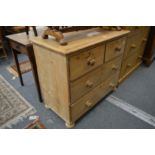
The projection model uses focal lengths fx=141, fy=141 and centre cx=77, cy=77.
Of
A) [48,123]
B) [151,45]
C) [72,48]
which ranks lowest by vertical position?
[48,123]

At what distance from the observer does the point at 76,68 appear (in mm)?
1026

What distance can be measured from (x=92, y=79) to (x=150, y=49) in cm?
155

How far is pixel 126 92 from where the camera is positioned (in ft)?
5.98

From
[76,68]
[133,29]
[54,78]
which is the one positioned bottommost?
[54,78]

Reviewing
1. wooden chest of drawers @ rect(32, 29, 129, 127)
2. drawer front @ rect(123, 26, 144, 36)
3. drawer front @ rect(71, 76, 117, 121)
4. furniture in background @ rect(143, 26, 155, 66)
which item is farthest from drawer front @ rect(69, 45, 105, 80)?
furniture in background @ rect(143, 26, 155, 66)

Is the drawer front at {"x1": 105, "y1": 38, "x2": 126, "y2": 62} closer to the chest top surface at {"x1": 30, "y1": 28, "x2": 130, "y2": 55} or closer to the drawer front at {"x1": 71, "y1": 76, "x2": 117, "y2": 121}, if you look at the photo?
the chest top surface at {"x1": 30, "y1": 28, "x2": 130, "y2": 55}

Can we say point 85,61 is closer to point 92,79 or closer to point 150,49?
point 92,79

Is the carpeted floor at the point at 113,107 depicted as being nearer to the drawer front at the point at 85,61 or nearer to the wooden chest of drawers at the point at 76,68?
the wooden chest of drawers at the point at 76,68

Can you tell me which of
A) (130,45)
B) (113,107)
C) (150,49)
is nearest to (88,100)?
(113,107)

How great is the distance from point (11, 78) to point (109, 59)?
1.49 metres

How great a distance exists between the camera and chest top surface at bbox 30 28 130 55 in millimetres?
948

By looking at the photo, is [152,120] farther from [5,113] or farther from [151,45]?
[5,113]

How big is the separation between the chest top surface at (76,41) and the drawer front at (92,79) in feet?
0.85

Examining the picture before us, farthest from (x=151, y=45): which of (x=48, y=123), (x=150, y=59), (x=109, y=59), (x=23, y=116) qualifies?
(x=23, y=116)
